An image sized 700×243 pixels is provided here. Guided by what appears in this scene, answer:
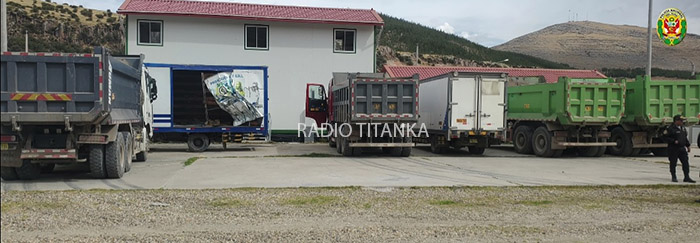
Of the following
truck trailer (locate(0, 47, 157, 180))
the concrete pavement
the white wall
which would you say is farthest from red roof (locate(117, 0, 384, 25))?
truck trailer (locate(0, 47, 157, 180))

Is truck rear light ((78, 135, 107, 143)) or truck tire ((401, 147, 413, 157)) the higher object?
truck rear light ((78, 135, 107, 143))

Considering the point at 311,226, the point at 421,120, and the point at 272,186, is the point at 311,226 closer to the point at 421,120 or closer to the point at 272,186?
the point at 272,186

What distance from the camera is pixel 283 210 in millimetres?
7953

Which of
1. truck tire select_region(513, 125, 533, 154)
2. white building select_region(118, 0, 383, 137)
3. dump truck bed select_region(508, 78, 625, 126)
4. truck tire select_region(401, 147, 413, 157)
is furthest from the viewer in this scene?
white building select_region(118, 0, 383, 137)

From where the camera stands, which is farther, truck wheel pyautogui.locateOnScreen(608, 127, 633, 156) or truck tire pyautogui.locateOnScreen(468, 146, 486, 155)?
truck tire pyautogui.locateOnScreen(468, 146, 486, 155)

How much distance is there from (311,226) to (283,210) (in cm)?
116

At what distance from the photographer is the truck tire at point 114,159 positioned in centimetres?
1100

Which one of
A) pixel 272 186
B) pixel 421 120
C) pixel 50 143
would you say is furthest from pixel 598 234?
pixel 421 120

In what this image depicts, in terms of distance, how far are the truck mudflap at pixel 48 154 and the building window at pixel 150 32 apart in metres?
16.4

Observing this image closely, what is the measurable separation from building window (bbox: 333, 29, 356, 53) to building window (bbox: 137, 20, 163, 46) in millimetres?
8403

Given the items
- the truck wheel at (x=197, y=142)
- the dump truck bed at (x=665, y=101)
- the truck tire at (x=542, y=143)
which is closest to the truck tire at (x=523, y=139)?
the truck tire at (x=542, y=143)

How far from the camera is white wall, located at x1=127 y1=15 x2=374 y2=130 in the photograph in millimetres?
25844

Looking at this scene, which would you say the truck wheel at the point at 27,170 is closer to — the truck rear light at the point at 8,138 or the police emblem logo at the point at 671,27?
the truck rear light at the point at 8,138

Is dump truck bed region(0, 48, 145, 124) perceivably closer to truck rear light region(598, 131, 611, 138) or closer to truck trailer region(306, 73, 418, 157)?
truck trailer region(306, 73, 418, 157)
